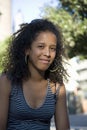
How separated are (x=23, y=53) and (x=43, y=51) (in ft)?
0.62

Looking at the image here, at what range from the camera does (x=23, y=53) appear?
3.39m

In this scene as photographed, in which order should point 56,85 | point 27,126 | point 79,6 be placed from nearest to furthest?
point 27,126 → point 56,85 → point 79,6

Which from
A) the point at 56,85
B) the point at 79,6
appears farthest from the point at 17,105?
the point at 79,6

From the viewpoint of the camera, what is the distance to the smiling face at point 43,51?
3281 mm

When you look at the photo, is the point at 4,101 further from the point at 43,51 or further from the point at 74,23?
the point at 74,23

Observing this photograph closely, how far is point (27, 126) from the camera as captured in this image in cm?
→ 322

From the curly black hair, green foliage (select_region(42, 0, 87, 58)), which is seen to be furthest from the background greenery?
the curly black hair

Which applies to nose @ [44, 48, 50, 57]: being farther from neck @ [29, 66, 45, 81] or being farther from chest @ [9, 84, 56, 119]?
chest @ [9, 84, 56, 119]

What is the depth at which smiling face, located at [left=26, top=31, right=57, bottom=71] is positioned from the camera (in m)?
3.28

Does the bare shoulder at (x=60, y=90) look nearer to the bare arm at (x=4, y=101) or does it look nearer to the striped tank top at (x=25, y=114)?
the striped tank top at (x=25, y=114)

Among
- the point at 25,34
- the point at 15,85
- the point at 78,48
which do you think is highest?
the point at 25,34

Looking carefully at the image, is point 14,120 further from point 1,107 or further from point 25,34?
point 25,34

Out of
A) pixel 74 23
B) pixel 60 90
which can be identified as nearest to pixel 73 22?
pixel 74 23

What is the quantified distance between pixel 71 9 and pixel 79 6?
65 cm
